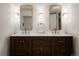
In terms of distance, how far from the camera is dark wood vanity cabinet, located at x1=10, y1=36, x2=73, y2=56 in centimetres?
109

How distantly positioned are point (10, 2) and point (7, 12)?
10 centimetres

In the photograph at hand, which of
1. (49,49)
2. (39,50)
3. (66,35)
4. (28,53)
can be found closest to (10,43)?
(28,53)

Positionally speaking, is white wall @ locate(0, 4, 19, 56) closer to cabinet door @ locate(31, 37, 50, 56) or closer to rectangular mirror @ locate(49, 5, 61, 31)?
cabinet door @ locate(31, 37, 50, 56)

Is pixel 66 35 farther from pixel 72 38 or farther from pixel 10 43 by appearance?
pixel 10 43

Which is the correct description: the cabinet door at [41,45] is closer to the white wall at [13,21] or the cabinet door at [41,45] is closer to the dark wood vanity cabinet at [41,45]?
the dark wood vanity cabinet at [41,45]

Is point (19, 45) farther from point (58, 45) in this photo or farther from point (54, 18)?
point (54, 18)

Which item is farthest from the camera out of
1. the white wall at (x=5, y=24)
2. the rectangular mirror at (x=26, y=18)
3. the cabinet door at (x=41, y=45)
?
the rectangular mirror at (x=26, y=18)

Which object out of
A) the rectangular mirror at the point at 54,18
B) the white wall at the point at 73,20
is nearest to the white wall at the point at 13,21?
the white wall at the point at 73,20

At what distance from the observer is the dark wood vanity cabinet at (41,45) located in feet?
3.58

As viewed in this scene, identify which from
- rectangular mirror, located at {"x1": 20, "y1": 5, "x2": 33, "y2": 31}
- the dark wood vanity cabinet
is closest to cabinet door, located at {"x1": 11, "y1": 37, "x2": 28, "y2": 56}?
the dark wood vanity cabinet

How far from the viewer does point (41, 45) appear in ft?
3.80

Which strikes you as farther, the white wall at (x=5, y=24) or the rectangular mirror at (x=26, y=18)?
the rectangular mirror at (x=26, y=18)

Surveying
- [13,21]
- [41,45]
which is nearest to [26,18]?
[13,21]

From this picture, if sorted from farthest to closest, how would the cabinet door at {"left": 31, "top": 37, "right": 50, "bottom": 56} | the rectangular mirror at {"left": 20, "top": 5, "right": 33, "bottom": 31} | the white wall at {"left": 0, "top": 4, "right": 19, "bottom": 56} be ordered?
the rectangular mirror at {"left": 20, "top": 5, "right": 33, "bottom": 31}, the cabinet door at {"left": 31, "top": 37, "right": 50, "bottom": 56}, the white wall at {"left": 0, "top": 4, "right": 19, "bottom": 56}
